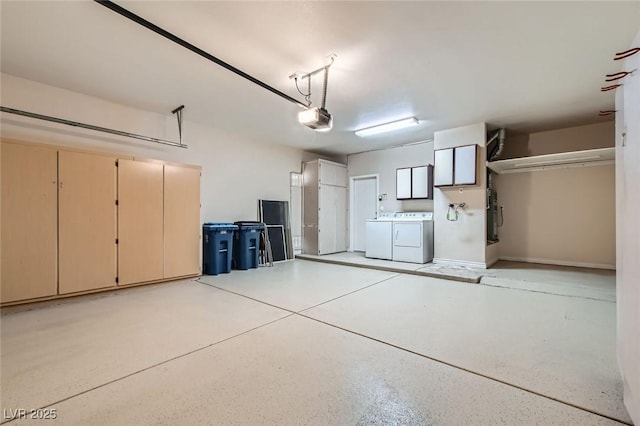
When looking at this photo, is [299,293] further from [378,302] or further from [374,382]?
[374,382]

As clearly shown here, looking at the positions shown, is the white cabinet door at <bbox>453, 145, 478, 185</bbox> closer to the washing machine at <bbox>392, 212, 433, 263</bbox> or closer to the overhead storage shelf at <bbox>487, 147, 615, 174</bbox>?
the overhead storage shelf at <bbox>487, 147, 615, 174</bbox>

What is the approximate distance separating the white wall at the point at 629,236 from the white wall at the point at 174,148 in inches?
205

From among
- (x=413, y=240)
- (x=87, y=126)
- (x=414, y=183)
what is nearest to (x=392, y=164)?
(x=414, y=183)

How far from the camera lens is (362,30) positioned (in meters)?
2.57

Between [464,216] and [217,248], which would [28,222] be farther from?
[464,216]

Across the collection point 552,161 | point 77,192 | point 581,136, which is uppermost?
point 581,136

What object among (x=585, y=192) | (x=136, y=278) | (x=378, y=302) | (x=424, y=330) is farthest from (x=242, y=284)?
(x=585, y=192)

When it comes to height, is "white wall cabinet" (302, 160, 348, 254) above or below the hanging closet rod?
below

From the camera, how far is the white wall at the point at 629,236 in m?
1.33

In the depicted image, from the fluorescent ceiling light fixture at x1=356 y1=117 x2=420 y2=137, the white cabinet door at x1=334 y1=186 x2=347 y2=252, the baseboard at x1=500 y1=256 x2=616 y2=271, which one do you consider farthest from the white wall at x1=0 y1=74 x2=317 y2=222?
the baseboard at x1=500 y1=256 x2=616 y2=271

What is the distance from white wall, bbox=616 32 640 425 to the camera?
133 cm

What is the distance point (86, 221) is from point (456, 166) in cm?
636

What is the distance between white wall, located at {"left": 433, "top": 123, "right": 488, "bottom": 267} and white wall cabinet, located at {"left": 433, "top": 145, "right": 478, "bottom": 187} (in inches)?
5.2

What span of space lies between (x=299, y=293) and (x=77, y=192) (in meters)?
3.35
